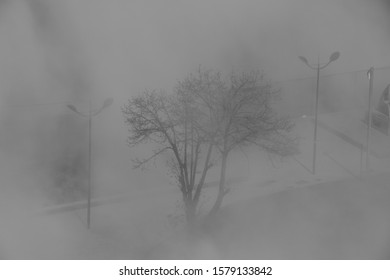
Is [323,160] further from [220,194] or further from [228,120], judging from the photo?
[220,194]

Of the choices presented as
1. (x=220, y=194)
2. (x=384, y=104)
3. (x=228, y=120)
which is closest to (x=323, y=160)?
(x=384, y=104)

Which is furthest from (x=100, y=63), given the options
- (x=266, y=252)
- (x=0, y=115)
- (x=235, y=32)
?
(x=266, y=252)

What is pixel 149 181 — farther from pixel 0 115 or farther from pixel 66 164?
pixel 0 115

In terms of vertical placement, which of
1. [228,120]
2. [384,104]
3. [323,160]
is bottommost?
[323,160]

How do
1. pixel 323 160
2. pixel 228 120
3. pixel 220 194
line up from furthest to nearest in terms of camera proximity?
1. pixel 323 160
2. pixel 228 120
3. pixel 220 194

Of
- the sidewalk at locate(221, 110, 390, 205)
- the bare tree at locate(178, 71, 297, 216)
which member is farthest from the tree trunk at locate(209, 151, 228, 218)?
the sidewalk at locate(221, 110, 390, 205)

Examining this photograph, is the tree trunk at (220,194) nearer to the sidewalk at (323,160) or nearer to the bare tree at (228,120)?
the bare tree at (228,120)

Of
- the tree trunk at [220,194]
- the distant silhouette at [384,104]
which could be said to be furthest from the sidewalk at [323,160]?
the tree trunk at [220,194]

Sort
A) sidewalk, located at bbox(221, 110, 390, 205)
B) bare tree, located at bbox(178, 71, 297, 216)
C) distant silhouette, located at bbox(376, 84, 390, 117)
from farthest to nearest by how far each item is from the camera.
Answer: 1. distant silhouette, located at bbox(376, 84, 390, 117)
2. sidewalk, located at bbox(221, 110, 390, 205)
3. bare tree, located at bbox(178, 71, 297, 216)

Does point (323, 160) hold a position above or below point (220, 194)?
above

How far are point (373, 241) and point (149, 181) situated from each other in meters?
5.11

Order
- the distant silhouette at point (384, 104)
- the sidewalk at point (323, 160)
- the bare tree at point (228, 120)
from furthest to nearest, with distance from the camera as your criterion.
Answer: the distant silhouette at point (384, 104), the sidewalk at point (323, 160), the bare tree at point (228, 120)

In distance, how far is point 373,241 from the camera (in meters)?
11.5

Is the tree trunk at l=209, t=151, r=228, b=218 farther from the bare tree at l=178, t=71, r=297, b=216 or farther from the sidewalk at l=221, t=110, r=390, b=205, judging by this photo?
the sidewalk at l=221, t=110, r=390, b=205
